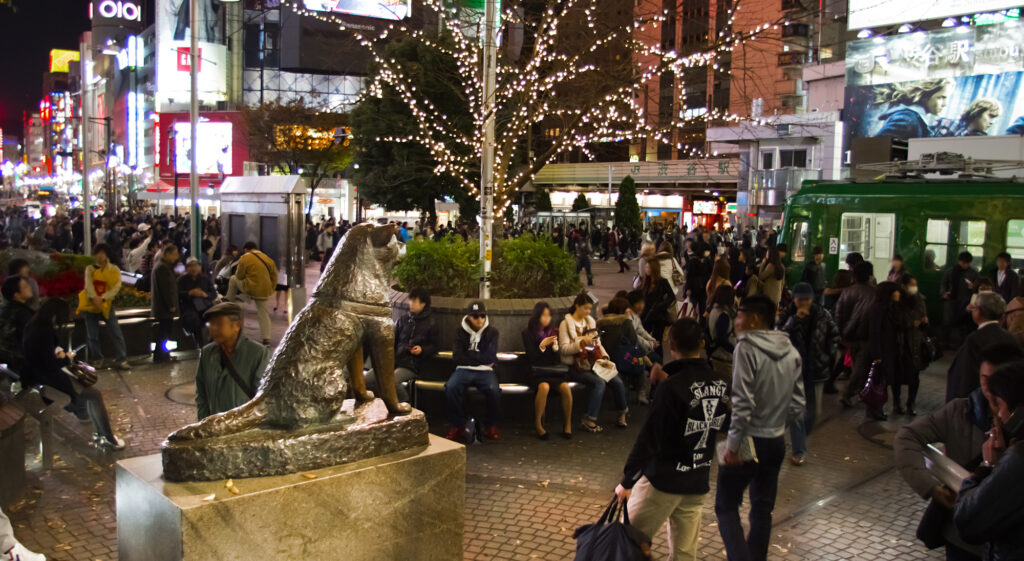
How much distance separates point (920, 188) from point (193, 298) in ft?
41.1

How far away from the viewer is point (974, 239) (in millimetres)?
13859

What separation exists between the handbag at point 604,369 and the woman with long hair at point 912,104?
103ft

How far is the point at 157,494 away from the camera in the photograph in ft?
11.4

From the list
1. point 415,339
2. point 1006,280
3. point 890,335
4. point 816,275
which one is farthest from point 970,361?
point 816,275

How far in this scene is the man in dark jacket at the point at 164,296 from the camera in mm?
11203

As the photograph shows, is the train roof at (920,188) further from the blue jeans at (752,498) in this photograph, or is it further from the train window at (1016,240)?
the blue jeans at (752,498)

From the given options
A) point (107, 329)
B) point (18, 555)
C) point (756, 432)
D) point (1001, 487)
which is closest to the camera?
point (1001, 487)

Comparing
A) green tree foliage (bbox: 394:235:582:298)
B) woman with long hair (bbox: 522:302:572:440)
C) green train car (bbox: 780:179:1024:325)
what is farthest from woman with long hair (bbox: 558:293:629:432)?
green train car (bbox: 780:179:1024:325)

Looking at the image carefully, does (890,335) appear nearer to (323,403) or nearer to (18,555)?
(323,403)

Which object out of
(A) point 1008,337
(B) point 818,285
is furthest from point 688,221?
(A) point 1008,337

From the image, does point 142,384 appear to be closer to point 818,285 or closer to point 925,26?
point 818,285

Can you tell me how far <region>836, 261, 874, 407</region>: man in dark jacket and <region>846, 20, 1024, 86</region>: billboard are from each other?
26873mm

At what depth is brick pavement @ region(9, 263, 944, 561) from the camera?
5461mm

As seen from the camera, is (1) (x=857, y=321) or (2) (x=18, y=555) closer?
(2) (x=18, y=555)
